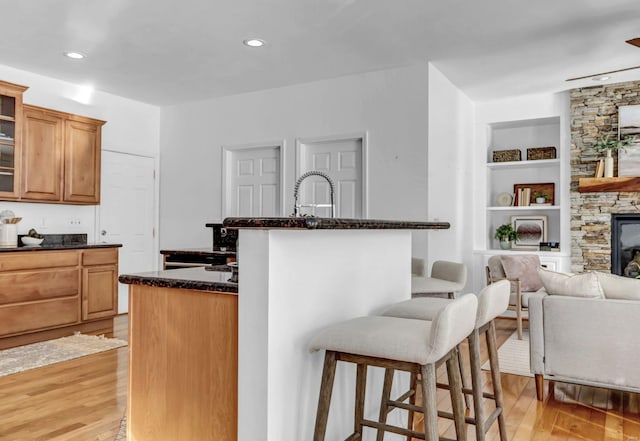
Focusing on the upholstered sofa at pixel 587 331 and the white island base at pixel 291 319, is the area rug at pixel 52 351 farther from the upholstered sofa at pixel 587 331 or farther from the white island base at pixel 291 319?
the upholstered sofa at pixel 587 331

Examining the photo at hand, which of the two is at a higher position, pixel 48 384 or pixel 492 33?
pixel 492 33

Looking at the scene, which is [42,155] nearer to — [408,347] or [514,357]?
[408,347]

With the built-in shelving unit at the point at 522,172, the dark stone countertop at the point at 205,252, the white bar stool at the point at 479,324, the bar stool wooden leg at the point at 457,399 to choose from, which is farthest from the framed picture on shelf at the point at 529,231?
the bar stool wooden leg at the point at 457,399

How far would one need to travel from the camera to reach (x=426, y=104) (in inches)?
194

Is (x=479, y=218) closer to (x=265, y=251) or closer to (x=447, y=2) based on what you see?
(x=447, y=2)

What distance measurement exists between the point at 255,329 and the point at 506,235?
17.6ft

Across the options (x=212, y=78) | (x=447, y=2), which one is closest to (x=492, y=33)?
(x=447, y=2)

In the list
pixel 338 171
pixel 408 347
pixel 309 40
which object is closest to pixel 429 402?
pixel 408 347

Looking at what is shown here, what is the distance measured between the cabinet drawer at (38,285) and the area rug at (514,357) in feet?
13.0

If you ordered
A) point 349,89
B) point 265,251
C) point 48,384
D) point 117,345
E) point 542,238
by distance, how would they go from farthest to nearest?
point 542,238 → point 349,89 → point 117,345 → point 48,384 → point 265,251

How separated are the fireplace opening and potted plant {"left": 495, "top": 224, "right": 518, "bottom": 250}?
113 centimetres

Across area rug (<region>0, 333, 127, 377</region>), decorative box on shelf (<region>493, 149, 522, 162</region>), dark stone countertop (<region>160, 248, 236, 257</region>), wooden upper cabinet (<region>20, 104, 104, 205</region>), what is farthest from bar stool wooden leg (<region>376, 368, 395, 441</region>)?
decorative box on shelf (<region>493, 149, 522, 162</region>)

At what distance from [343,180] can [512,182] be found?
2.54 metres

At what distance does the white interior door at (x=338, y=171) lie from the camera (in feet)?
17.9
